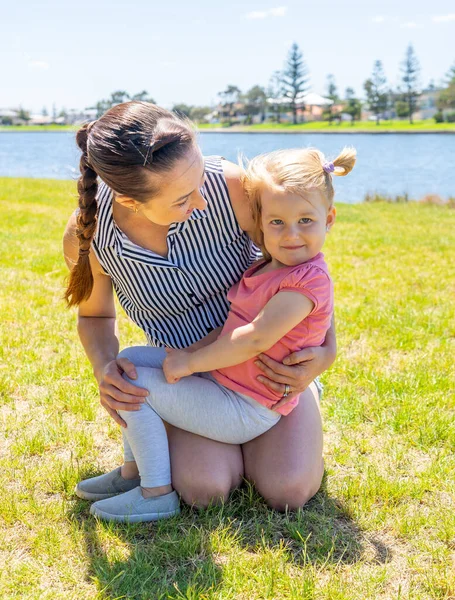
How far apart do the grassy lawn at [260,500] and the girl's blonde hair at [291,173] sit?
94cm

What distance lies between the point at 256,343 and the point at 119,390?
50 centimetres

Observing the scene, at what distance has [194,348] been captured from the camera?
2506 millimetres

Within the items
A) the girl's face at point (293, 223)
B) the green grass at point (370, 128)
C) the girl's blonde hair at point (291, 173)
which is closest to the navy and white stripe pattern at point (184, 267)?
the girl's blonde hair at point (291, 173)

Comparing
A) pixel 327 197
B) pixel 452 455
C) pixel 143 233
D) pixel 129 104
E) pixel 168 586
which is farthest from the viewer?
pixel 452 455

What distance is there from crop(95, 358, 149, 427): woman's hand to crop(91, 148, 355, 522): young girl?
0.03 metres

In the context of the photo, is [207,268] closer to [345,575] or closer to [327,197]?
[327,197]

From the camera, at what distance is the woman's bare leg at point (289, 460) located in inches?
91.0

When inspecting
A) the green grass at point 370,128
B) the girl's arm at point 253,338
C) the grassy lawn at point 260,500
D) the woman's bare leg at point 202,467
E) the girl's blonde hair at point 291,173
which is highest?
the green grass at point 370,128

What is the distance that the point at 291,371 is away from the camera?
228cm

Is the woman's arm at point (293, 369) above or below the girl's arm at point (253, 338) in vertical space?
below

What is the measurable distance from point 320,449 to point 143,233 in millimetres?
999

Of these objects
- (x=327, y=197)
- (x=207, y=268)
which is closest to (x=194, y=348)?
(x=207, y=268)

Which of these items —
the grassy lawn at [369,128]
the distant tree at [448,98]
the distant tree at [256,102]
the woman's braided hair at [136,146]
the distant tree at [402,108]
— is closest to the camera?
the woman's braided hair at [136,146]

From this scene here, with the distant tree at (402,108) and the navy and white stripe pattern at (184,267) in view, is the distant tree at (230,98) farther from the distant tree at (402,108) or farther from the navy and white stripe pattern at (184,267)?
the navy and white stripe pattern at (184,267)
